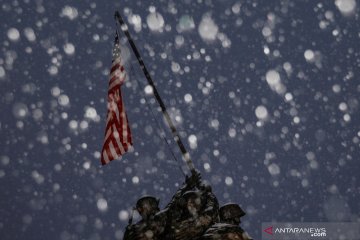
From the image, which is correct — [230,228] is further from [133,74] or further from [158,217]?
[133,74]

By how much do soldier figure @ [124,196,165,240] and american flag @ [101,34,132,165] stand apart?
2243mm

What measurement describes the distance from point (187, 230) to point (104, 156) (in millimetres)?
3031

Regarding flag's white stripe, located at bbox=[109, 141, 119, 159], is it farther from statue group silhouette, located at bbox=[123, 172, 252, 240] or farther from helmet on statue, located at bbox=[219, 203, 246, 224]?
helmet on statue, located at bbox=[219, 203, 246, 224]

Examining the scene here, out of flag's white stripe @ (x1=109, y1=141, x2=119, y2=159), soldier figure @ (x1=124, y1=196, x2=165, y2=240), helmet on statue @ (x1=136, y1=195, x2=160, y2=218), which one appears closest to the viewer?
flag's white stripe @ (x1=109, y1=141, x2=119, y2=159)

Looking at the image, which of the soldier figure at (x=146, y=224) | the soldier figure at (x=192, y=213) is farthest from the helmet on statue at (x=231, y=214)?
the soldier figure at (x=146, y=224)

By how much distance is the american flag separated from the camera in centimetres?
959

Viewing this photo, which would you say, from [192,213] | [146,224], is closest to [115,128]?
[146,224]

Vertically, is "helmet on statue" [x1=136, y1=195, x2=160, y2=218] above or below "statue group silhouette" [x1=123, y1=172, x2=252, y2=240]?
above

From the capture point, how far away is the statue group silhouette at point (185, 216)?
34.0 ft

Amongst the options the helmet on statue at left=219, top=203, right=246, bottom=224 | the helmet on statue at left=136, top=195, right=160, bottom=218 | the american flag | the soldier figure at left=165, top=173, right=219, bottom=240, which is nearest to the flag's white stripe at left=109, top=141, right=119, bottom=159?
the american flag

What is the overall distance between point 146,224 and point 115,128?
2.93 metres

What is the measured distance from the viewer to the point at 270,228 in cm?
1938

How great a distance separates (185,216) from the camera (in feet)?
35.0

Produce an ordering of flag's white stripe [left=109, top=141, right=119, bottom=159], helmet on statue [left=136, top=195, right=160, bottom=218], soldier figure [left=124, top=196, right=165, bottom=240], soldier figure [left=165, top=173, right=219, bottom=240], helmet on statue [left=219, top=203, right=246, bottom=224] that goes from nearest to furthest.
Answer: flag's white stripe [left=109, top=141, right=119, bottom=159], soldier figure [left=165, top=173, right=219, bottom=240], soldier figure [left=124, top=196, right=165, bottom=240], helmet on statue [left=219, top=203, right=246, bottom=224], helmet on statue [left=136, top=195, right=160, bottom=218]
